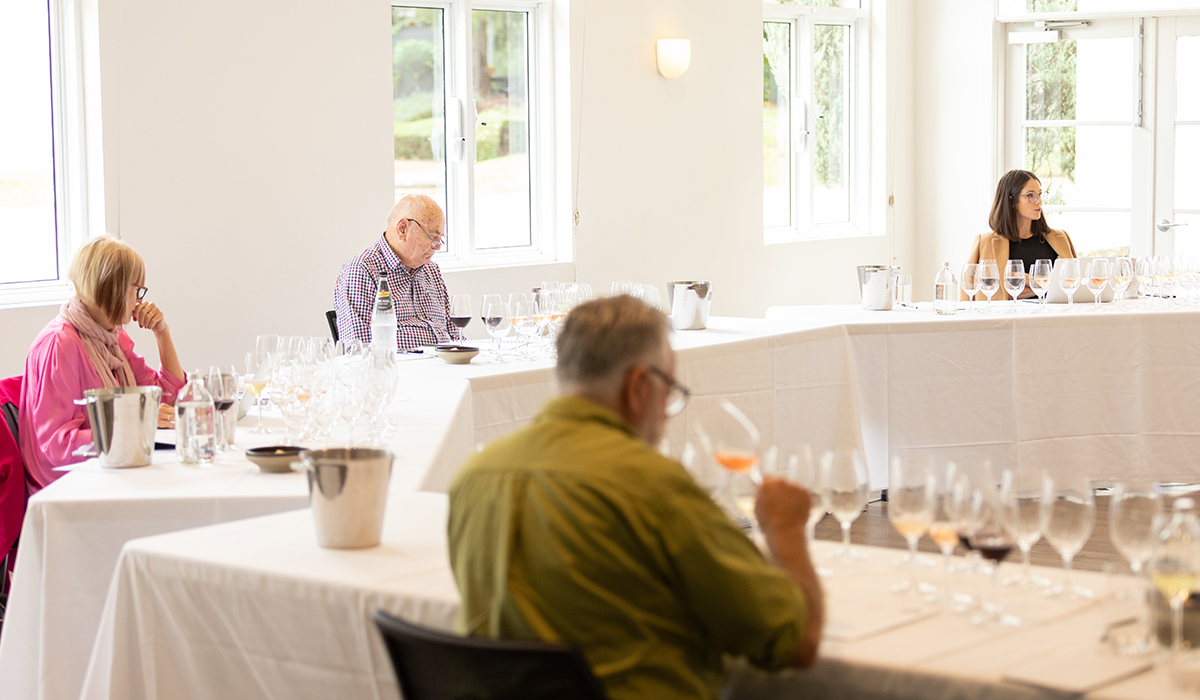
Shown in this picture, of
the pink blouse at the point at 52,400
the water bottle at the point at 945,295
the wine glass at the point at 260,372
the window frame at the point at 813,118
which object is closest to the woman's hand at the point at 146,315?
the pink blouse at the point at 52,400

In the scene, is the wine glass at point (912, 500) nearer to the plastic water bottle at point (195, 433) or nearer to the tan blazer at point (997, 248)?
the plastic water bottle at point (195, 433)

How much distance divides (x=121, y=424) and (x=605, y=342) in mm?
1519

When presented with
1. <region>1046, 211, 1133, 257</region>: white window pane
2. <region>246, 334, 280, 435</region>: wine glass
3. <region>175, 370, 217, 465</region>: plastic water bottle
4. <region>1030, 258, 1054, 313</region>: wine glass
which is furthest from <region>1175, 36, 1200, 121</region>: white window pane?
<region>175, 370, 217, 465</region>: plastic water bottle

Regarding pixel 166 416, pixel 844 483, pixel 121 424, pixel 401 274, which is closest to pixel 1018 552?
pixel 844 483

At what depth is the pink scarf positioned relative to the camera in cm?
329

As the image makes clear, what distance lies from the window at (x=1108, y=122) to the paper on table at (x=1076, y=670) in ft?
24.8

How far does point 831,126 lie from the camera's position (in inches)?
350

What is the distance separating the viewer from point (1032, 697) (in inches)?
56.7

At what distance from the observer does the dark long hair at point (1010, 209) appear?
5.83 meters

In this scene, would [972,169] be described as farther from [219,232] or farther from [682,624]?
[682,624]

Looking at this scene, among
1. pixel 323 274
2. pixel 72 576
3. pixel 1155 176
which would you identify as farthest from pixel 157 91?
pixel 1155 176

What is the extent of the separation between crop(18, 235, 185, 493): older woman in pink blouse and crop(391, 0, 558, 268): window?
10.0 feet

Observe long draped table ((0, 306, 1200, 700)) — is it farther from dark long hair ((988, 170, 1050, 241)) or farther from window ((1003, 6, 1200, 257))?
window ((1003, 6, 1200, 257))

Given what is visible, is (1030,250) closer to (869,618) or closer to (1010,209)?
(1010,209)
